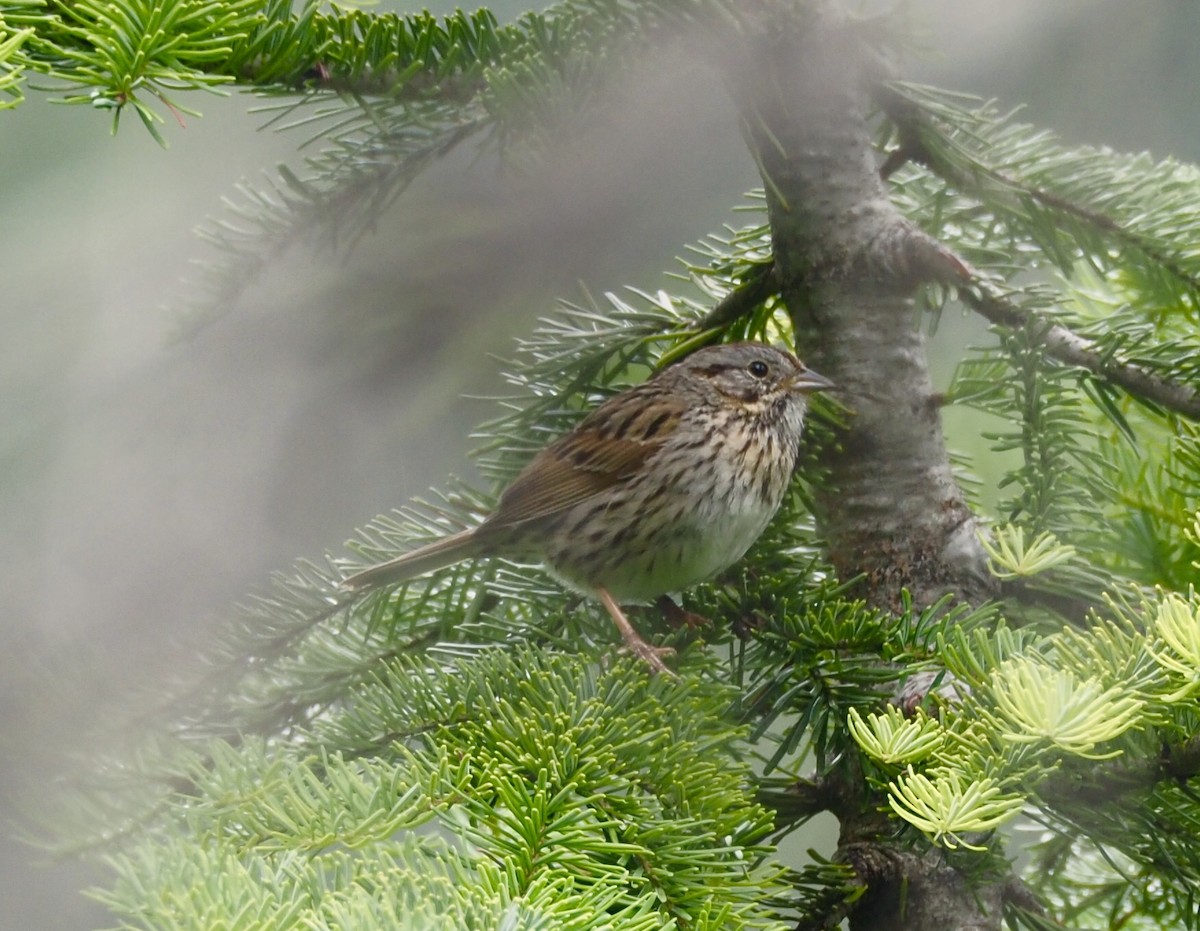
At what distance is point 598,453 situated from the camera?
2.28m

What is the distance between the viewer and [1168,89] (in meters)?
4.18

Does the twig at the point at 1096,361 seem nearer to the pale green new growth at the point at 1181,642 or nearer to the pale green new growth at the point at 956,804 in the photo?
the pale green new growth at the point at 1181,642

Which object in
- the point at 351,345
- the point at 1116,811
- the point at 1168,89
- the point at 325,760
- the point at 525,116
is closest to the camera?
the point at 325,760

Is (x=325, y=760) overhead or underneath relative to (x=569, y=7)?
underneath

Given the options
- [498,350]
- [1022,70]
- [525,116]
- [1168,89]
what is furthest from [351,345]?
[1168,89]

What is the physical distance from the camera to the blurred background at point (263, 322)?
226 centimetres

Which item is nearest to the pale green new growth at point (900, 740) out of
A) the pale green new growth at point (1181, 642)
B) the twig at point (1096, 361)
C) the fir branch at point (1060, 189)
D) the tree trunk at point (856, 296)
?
the pale green new growth at point (1181, 642)

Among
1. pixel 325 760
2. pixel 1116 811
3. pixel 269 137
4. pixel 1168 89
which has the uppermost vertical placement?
pixel 269 137

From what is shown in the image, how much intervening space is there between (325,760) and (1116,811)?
89cm

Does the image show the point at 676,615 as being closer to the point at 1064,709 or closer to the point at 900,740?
the point at 900,740

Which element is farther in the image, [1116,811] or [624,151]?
[624,151]

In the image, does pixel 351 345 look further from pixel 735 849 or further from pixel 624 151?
pixel 735 849

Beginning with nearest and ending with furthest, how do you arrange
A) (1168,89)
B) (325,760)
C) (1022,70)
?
(325,760), (1022,70), (1168,89)

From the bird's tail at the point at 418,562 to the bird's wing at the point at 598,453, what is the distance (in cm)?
7
